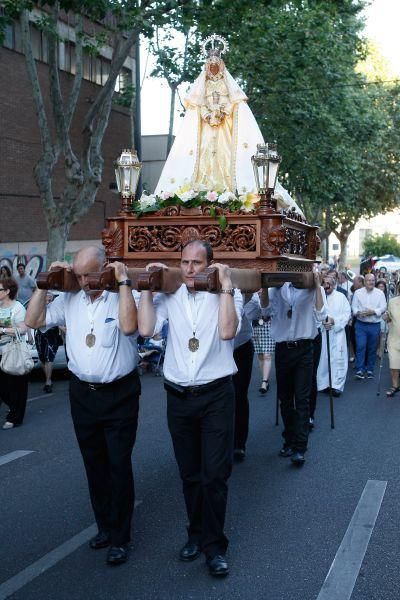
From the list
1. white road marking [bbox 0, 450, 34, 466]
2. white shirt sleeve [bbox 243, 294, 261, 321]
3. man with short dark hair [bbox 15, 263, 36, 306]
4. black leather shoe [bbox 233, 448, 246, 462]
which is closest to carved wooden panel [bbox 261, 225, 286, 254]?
white shirt sleeve [bbox 243, 294, 261, 321]

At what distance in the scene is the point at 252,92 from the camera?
2362cm

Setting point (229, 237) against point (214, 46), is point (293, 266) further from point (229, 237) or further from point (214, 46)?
point (214, 46)

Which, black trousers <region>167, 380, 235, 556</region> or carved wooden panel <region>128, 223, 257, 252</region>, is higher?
carved wooden panel <region>128, 223, 257, 252</region>

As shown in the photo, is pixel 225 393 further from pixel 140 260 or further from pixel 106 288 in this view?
pixel 140 260

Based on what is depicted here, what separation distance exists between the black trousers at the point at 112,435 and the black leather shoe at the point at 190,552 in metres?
0.37

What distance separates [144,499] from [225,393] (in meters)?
1.91

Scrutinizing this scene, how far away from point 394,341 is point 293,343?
4.83m

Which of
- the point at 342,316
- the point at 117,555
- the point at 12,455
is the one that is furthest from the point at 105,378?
the point at 342,316

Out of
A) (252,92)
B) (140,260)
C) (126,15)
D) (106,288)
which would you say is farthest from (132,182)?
(252,92)

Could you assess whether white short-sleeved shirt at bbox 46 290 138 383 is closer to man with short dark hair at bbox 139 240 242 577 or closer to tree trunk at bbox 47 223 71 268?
man with short dark hair at bbox 139 240 242 577

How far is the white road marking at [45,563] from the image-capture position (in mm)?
4821

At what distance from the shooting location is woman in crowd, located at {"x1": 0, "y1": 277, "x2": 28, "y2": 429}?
32.3ft

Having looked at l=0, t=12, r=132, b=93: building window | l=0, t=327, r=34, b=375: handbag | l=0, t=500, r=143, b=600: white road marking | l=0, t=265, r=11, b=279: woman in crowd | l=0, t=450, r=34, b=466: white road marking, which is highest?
l=0, t=12, r=132, b=93: building window

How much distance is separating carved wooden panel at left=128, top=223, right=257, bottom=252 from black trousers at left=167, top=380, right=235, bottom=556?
136 centimetres
